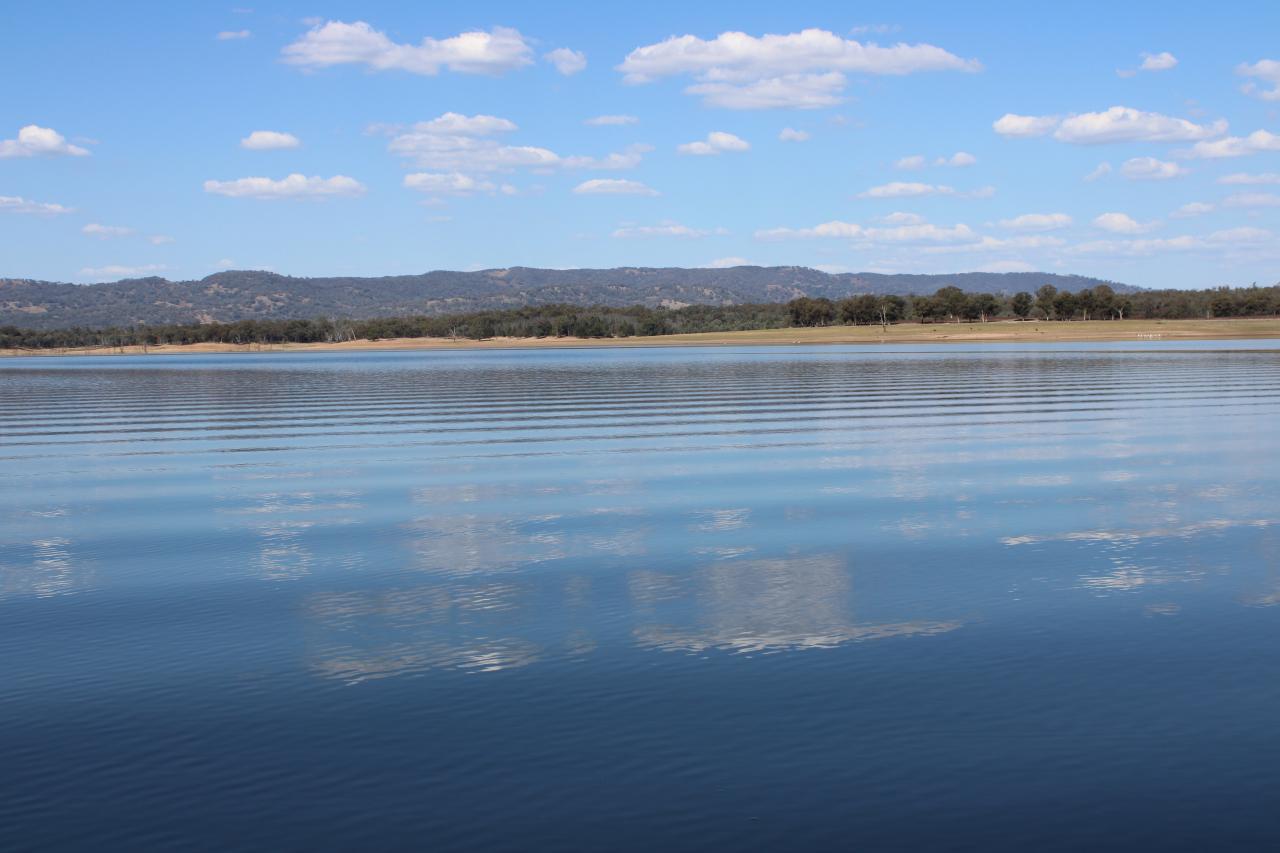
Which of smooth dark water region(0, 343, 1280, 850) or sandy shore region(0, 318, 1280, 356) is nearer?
smooth dark water region(0, 343, 1280, 850)

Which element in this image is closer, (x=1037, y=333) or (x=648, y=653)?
(x=648, y=653)

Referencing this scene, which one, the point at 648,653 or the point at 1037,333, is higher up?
the point at 1037,333

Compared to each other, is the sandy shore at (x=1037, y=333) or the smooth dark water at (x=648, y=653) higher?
the sandy shore at (x=1037, y=333)

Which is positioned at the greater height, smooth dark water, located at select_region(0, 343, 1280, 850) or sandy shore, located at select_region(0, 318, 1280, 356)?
sandy shore, located at select_region(0, 318, 1280, 356)

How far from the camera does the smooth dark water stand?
30.0 ft

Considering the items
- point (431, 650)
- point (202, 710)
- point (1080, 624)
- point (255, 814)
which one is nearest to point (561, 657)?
point (431, 650)

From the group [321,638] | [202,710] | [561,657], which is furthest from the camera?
[321,638]

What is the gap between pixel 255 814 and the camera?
9133 mm

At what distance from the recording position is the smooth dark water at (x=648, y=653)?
30.0ft

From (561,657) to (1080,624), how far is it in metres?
5.61

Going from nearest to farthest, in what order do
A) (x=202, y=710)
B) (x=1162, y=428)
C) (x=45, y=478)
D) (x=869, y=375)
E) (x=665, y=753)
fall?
(x=665, y=753), (x=202, y=710), (x=45, y=478), (x=1162, y=428), (x=869, y=375)

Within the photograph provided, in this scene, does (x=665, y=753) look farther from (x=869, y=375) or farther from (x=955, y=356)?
(x=955, y=356)

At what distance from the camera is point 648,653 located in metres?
13.0

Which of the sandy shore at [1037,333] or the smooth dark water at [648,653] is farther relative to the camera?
the sandy shore at [1037,333]
